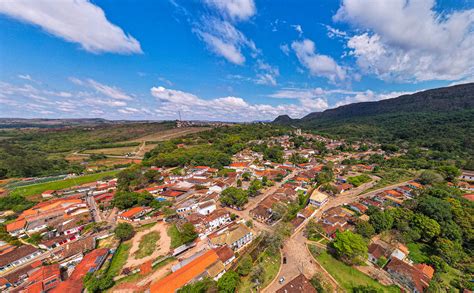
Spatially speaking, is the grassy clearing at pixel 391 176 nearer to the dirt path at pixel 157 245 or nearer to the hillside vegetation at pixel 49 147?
the dirt path at pixel 157 245

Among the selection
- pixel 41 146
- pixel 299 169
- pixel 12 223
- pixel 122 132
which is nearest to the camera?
pixel 12 223

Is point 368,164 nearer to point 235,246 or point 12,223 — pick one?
point 235,246

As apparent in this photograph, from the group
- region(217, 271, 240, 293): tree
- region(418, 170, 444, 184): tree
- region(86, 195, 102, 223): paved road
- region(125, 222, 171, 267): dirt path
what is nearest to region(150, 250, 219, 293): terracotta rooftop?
region(217, 271, 240, 293): tree

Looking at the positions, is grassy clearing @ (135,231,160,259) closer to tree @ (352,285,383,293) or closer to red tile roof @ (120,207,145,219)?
red tile roof @ (120,207,145,219)

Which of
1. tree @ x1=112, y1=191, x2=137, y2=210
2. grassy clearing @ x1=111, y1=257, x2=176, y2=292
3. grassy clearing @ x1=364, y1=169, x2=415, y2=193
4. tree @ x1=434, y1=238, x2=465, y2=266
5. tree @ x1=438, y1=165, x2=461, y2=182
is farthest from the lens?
grassy clearing @ x1=364, y1=169, x2=415, y2=193

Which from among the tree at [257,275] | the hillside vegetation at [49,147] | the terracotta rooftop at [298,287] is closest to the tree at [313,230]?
the terracotta rooftop at [298,287]

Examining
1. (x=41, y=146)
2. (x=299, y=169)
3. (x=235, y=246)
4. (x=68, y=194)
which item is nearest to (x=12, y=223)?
(x=68, y=194)

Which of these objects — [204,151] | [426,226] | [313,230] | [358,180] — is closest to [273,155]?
[204,151]
